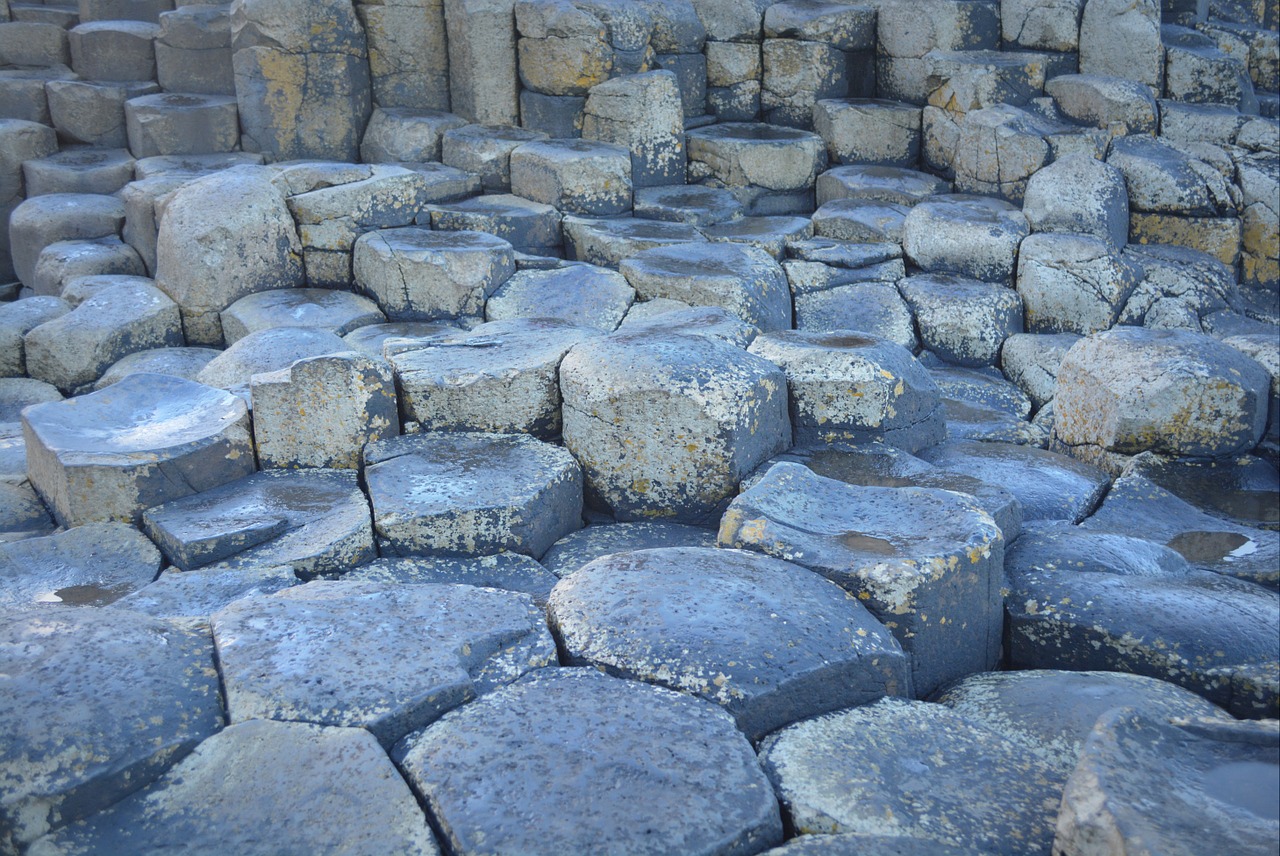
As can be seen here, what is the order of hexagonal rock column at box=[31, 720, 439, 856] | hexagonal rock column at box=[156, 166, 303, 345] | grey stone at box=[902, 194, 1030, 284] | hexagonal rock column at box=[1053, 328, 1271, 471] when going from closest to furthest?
hexagonal rock column at box=[31, 720, 439, 856] → hexagonal rock column at box=[1053, 328, 1271, 471] → hexagonal rock column at box=[156, 166, 303, 345] → grey stone at box=[902, 194, 1030, 284]

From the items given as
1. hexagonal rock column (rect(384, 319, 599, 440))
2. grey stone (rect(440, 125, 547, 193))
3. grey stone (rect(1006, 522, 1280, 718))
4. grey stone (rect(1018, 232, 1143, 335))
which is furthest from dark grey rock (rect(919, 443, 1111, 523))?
grey stone (rect(440, 125, 547, 193))

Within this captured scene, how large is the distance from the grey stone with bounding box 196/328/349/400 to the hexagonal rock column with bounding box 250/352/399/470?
1033 mm

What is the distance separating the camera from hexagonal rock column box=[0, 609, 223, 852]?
196 cm

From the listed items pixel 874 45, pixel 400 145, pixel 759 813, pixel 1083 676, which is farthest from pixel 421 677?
pixel 874 45

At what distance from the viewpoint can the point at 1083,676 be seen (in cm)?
283

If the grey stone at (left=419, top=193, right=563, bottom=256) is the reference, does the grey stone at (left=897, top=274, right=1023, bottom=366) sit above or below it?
below

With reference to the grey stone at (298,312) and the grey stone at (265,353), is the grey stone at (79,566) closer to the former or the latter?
the grey stone at (265,353)

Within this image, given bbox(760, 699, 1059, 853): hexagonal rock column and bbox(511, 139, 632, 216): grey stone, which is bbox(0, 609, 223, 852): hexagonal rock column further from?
bbox(511, 139, 632, 216): grey stone

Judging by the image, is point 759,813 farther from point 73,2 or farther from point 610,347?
point 73,2

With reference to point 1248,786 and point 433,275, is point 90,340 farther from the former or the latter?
point 1248,786

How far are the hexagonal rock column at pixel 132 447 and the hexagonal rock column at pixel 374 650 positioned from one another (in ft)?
3.40

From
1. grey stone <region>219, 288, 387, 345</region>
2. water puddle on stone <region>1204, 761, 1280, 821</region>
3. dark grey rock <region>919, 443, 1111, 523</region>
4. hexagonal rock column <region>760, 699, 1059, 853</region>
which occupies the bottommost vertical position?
dark grey rock <region>919, 443, 1111, 523</region>

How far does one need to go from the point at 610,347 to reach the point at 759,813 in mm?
2067

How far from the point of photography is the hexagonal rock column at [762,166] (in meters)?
8.14
